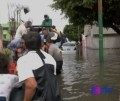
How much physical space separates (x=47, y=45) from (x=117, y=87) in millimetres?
2261

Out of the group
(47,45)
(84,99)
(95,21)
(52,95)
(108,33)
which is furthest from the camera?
(108,33)

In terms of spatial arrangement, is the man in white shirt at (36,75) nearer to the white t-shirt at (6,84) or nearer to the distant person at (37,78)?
the distant person at (37,78)

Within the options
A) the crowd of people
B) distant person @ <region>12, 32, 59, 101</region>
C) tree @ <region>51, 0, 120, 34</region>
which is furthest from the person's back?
tree @ <region>51, 0, 120, 34</region>

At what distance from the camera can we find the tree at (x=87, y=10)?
30.2 metres

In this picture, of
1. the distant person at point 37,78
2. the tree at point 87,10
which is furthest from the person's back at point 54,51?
the tree at point 87,10

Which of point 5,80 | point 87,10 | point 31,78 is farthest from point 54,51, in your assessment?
point 87,10

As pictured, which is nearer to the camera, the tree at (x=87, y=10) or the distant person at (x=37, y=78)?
the distant person at (x=37, y=78)

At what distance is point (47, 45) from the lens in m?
11.1

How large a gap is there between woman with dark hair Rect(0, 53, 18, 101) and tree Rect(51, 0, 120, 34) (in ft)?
81.1

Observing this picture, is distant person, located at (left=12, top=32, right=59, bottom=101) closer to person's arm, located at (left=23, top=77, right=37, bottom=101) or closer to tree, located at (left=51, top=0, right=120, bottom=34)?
person's arm, located at (left=23, top=77, right=37, bottom=101)

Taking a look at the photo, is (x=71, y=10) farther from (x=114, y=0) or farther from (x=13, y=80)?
(x=13, y=80)

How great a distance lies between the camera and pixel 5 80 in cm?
457

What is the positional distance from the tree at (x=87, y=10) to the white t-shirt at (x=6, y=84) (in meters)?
24.7

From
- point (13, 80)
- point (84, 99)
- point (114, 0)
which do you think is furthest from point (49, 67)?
point (114, 0)
